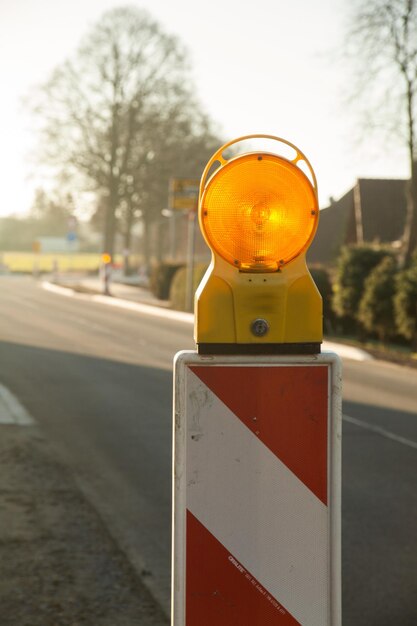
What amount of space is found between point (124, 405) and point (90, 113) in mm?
43904

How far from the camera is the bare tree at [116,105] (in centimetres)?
5422

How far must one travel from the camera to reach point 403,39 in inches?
1050

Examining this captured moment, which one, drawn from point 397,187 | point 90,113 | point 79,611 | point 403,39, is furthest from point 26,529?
point 90,113

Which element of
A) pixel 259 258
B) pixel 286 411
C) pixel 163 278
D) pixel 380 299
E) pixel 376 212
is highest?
pixel 376 212

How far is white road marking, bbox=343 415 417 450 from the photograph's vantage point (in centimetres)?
1039

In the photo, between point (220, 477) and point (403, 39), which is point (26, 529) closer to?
point (220, 477)

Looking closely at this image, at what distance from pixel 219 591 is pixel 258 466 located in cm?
23

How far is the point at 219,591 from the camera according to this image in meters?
1.96

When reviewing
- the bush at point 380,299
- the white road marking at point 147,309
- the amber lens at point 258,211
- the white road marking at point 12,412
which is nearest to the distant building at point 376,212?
the white road marking at point 147,309

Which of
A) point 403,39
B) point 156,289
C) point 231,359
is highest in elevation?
point 403,39

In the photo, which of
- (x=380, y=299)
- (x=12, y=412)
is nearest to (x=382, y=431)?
(x=12, y=412)

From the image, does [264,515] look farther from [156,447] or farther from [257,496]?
[156,447]

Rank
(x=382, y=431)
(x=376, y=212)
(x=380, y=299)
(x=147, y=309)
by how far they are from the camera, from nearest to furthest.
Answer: (x=382, y=431), (x=380, y=299), (x=147, y=309), (x=376, y=212)

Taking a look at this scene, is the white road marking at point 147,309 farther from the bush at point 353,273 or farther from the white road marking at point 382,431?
the white road marking at point 382,431
